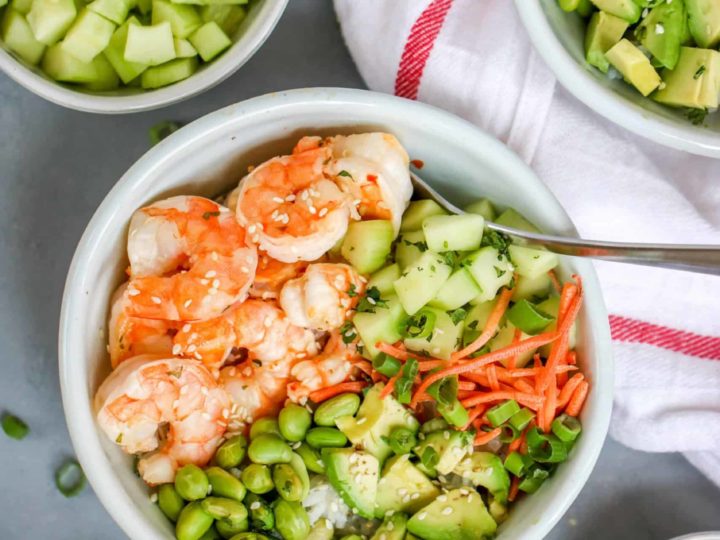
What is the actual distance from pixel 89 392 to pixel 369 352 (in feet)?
1.59

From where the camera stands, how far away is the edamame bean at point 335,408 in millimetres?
1580

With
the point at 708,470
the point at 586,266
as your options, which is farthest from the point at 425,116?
the point at 708,470

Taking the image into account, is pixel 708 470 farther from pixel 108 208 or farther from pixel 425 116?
pixel 108 208

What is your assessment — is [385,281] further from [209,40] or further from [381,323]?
[209,40]

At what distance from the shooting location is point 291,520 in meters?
1.54

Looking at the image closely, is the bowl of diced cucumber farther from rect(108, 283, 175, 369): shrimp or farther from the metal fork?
the metal fork

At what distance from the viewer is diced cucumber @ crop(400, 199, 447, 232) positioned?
5.27 ft

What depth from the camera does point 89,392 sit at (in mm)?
1553

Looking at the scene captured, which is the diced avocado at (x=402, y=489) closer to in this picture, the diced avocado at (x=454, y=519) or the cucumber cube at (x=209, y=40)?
the diced avocado at (x=454, y=519)

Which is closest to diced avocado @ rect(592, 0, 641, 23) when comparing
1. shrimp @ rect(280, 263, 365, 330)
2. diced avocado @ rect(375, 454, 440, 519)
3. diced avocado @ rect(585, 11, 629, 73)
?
diced avocado @ rect(585, 11, 629, 73)

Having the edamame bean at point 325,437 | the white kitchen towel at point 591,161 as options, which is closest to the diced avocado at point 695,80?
the white kitchen towel at point 591,161

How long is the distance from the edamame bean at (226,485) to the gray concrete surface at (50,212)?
16.5 inches

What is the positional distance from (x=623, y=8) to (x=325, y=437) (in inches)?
35.4

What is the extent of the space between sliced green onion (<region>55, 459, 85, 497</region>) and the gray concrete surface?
17 mm
